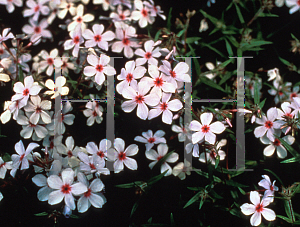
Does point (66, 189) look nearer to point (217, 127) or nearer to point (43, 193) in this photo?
point (43, 193)

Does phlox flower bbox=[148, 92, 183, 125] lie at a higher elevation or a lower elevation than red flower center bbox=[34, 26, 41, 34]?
lower

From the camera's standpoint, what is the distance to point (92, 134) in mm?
1575

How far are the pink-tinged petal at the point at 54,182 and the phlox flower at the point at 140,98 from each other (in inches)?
16.9

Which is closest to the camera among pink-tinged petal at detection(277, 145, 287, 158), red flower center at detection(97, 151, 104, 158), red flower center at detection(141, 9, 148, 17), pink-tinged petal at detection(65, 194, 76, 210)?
pink-tinged petal at detection(65, 194, 76, 210)

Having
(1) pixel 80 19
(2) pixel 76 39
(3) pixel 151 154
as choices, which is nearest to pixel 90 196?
(3) pixel 151 154

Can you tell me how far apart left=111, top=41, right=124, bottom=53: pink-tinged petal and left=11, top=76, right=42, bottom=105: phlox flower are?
473 millimetres

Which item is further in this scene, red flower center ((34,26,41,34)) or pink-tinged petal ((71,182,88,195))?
red flower center ((34,26,41,34))

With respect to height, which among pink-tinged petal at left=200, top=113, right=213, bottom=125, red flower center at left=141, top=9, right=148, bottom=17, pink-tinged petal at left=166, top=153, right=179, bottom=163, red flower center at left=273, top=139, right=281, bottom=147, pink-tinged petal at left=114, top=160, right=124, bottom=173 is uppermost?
red flower center at left=141, top=9, right=148, bottom=17

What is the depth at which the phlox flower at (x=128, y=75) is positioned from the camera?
1.36 metres

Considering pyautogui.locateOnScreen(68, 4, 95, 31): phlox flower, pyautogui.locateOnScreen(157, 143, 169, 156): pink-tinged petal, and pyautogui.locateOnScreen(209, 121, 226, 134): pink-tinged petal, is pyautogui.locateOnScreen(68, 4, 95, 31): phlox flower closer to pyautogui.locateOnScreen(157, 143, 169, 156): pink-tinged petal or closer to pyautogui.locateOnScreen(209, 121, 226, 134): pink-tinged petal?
pyautogui.locateOnScreen(157, 143, 169, 156): pink-tinged petal

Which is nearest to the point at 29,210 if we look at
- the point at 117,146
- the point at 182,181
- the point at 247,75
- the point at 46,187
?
the point at 46,187

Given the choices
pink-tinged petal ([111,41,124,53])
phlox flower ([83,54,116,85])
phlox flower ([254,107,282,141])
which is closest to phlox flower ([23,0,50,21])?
pink-tinged petal ([111,41,124,53])

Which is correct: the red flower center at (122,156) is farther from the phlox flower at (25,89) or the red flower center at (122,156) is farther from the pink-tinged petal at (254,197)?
the pink-tinged petal at (254,197)

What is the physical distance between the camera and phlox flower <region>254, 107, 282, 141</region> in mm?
1480
